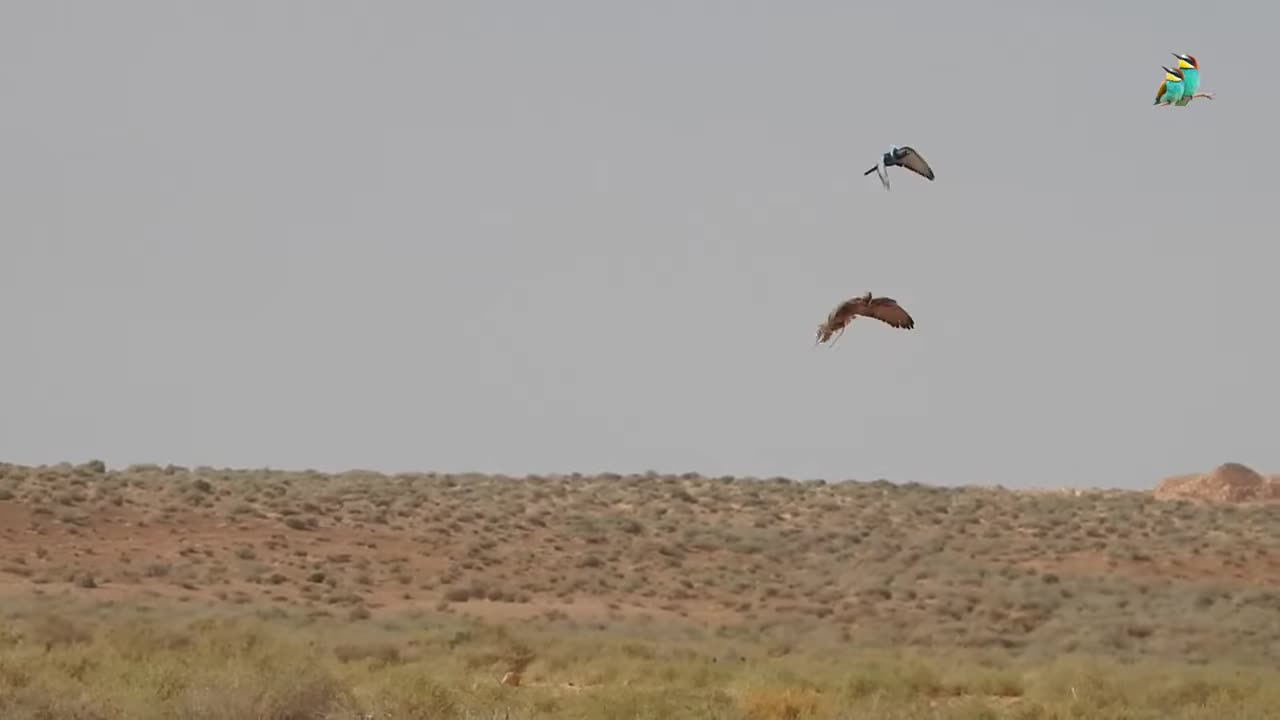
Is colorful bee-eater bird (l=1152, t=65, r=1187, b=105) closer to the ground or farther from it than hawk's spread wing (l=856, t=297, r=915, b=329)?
farther from it

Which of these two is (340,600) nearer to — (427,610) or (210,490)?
(427,610)

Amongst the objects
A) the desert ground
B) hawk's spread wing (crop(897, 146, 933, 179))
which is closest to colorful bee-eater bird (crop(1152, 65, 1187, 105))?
hawk's spread wing (crop(897, 146, 933, 179))

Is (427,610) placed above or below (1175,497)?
below

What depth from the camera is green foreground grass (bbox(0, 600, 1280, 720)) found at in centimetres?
2245

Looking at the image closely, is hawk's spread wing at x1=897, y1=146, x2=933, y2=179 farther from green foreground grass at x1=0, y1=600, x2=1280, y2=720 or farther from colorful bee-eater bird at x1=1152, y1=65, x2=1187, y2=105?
green foreground grass at x1=0, y1=600, x2=1280, y2=720

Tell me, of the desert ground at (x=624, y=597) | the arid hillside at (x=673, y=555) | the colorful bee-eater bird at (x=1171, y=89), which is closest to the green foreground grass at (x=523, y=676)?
the desert ground at (x=624, y=597)

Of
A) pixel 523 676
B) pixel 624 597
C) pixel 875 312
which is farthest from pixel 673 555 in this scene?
pixel 875 312

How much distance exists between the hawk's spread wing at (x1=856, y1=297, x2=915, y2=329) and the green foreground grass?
17.8 ft

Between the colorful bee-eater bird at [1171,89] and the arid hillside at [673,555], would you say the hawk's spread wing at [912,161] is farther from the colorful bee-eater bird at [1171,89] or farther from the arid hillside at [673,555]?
the arid hillside at [673,555]

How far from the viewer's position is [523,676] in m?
30.1

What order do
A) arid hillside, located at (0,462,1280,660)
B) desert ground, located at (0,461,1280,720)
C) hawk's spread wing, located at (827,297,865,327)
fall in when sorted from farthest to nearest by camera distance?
1. arid hillside, located at (0,462,1280,660)
2. desert ground, located at (0,461,1280,720)
3. hawk's spread wing, located at (827,297,865,327)

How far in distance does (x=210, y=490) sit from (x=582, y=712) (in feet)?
120

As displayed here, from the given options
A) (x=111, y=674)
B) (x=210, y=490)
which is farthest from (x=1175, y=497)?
(x=111, y=674)

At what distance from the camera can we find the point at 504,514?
58781mm
